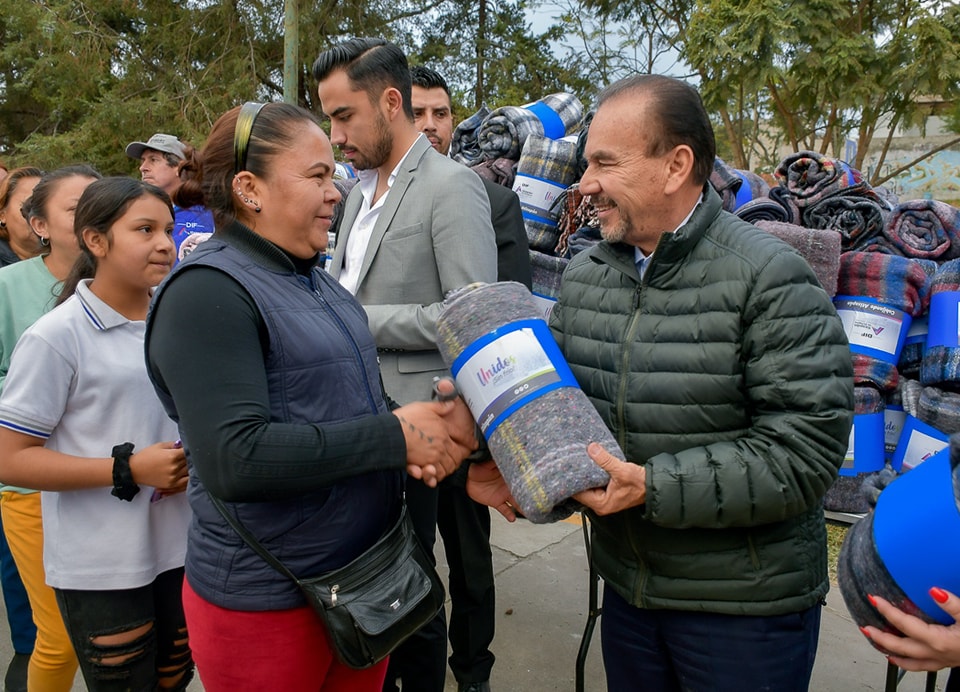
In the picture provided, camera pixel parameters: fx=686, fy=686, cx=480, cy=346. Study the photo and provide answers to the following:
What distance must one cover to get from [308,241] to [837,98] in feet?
30.4

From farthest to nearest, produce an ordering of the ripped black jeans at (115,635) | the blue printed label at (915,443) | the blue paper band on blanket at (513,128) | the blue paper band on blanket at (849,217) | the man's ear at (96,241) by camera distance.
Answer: the blue paper band on blanket at (513,128) < the blue paper band on blanket at (849,217) < the blue printed label at (915,443) < the man's ear at (96,241) < the ripped black jeans at (115,635)

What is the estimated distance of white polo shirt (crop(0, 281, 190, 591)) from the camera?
1.81 meters

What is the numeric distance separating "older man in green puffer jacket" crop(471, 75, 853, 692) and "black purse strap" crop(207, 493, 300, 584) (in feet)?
2.11

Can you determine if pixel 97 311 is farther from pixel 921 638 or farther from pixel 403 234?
pixel 921 638

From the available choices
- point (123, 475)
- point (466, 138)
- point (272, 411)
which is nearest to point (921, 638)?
point (272, 411)

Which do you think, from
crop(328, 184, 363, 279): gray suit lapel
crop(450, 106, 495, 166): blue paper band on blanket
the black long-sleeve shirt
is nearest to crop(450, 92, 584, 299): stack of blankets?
crop(450, 106, 495, 166): blue paper band on blanket

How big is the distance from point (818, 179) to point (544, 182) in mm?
1556

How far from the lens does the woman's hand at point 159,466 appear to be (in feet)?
5.90

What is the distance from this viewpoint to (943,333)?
3.31 meters

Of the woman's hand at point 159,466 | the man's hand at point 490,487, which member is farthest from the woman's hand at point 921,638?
the woman's hand at point 159,466

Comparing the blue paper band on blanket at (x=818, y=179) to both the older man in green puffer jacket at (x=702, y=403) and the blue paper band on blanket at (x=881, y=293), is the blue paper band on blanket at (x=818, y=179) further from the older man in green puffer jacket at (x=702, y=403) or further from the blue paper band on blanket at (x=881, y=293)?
the older man in green puffer jacket at (x=702, y=403)

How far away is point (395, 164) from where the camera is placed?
2.44 metres

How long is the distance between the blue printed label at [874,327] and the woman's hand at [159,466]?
3345 mm

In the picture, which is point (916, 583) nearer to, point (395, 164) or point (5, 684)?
point (395, 164)
